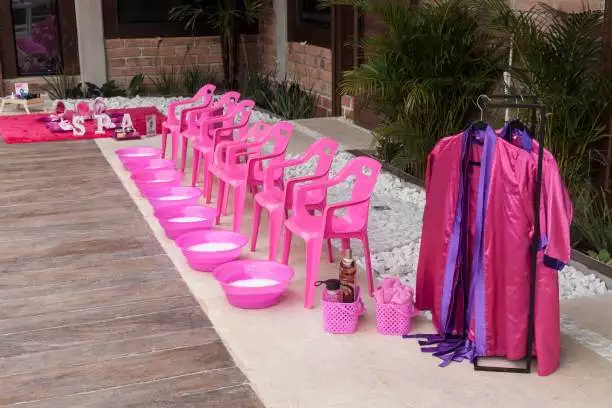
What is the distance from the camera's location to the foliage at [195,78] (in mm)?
10195

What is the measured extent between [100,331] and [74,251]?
1.08 m

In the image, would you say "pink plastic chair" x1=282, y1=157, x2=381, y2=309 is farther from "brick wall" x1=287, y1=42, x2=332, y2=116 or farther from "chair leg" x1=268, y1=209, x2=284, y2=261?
"brick wall" x1=287, y1=42, x2=332, y2=116

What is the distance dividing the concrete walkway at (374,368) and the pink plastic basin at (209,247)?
0.32m

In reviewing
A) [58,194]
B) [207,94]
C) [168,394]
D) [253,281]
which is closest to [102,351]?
[168,394]

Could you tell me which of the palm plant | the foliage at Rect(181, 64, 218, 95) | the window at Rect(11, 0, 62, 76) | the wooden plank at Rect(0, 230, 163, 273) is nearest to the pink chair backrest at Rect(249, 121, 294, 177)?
the wooden plank at Rect(0, 230, 163, 273)

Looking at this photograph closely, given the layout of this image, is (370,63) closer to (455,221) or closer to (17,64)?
(455,221)

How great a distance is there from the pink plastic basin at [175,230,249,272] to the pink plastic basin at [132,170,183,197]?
4.35 ft

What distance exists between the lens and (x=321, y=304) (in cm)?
354

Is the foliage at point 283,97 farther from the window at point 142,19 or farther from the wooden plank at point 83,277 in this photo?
the wooden plank at point 83,277

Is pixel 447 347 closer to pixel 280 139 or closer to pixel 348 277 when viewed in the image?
pixel 348 277

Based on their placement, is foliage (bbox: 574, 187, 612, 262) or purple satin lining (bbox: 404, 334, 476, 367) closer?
purple satin lining (bbox: 404, 334, 476, 367)

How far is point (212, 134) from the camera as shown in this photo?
545cm

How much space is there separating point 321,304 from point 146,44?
7890 millimetres

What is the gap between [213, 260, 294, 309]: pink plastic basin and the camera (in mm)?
3447
